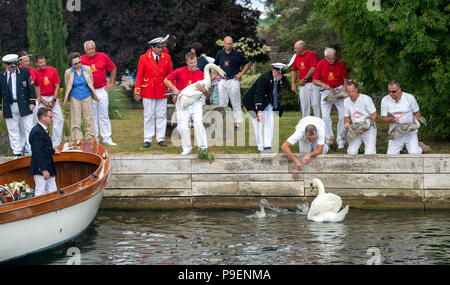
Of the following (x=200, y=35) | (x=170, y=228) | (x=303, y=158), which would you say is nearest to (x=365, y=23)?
(x=303, y=158)

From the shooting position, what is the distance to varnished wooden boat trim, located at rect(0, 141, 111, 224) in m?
9.59

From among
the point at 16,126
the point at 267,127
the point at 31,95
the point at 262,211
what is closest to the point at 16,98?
the point at 31,95

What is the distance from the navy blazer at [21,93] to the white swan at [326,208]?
18.0 feet

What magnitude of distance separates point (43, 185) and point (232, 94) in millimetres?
5293

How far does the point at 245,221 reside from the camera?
39.9 feet

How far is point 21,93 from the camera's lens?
533 inches

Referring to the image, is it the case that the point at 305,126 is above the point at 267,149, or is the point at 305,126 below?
above

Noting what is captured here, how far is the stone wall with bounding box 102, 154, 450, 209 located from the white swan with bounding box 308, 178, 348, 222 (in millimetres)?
968

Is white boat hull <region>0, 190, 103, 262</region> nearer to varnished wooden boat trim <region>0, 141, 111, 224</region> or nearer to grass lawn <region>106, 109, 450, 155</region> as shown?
varnished wooden boat trim <region>0, 141, 111, 224</region>

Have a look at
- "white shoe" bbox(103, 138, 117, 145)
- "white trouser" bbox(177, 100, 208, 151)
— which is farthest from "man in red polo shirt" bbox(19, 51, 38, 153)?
"white trouser" bbox(177, 100, 208, 151)

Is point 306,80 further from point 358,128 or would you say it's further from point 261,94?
point 358,128

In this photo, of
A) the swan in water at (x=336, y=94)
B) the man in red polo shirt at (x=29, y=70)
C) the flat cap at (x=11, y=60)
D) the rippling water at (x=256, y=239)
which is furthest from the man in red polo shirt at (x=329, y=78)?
the flat cap at (x=11, y=60)

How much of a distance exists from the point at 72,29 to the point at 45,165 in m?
16.0

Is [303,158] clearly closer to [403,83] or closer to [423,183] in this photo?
[423,183]
